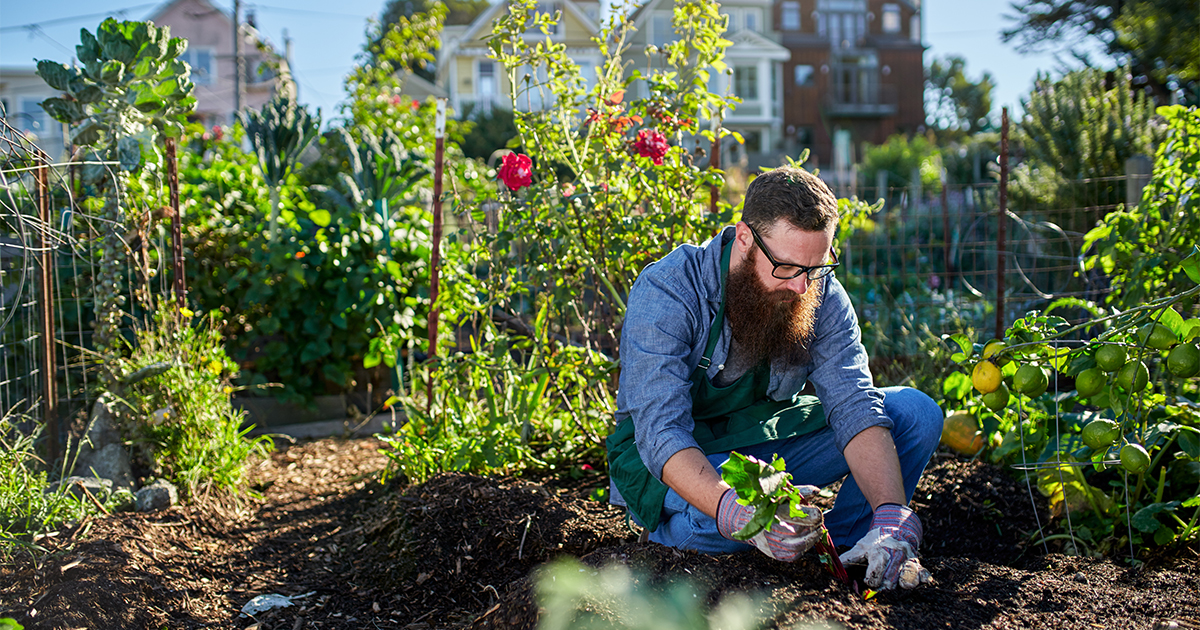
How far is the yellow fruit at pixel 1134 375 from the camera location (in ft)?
5.57

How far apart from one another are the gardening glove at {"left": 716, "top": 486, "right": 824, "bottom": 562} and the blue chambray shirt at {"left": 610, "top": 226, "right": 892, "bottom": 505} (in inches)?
8.1

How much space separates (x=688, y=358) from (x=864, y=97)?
101ft

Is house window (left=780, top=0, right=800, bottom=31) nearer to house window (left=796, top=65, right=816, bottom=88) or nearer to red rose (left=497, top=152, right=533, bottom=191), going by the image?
house window (left=796, top=65, right=816, bottom=88)

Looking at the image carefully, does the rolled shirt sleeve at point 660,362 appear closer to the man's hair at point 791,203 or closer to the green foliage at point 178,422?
the man's hair at point 791,203

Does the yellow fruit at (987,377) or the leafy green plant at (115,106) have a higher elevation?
the leafy green plant at (115,106)

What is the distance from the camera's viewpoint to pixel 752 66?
88.1ft

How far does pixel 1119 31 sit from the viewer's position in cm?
1211

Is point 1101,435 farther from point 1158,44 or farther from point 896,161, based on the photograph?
point 896,161

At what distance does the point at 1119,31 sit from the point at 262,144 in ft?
41.3

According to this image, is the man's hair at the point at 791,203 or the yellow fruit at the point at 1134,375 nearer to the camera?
the yellow fruit at the point at 1134,375

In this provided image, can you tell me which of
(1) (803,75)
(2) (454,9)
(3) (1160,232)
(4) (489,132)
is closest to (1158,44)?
(3) (1160,232)

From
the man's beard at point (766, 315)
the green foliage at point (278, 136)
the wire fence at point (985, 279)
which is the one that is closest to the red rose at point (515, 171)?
the man's beard at point (766, 315)

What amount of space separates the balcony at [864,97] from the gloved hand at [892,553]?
1178 inches

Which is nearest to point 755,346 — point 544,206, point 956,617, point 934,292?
point 956,617
